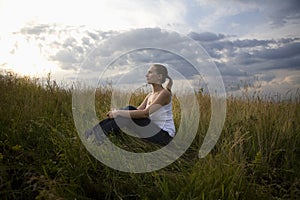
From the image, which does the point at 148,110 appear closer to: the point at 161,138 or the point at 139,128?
the point at 139,128

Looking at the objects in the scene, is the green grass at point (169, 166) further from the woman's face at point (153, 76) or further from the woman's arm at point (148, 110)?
the woman's face at point (153, 76)

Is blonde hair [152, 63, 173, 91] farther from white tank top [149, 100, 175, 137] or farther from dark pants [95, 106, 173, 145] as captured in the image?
dark pants [95, 106, 173, 145]

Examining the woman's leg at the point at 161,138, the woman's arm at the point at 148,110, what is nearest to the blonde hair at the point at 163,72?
the woman's arm at the point at 148,110


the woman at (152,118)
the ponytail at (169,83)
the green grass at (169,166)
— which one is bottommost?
the green grass at (169,166)

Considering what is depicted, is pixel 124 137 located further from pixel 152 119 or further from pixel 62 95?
pixel 62 95

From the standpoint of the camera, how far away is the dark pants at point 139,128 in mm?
4645

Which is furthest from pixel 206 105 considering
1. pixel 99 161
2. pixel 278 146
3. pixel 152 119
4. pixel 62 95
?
pixel 99 161

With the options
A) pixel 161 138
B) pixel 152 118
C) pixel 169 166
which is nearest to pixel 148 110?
pixel 152 118

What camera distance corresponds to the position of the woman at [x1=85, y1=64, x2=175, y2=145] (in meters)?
4.69

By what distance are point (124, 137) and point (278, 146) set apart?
200 cm

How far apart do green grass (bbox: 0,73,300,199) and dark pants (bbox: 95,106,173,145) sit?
0.16 metres

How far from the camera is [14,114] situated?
480cm

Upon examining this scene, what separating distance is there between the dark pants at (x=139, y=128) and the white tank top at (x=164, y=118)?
8 centimetres

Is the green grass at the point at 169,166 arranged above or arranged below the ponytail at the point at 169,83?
below
